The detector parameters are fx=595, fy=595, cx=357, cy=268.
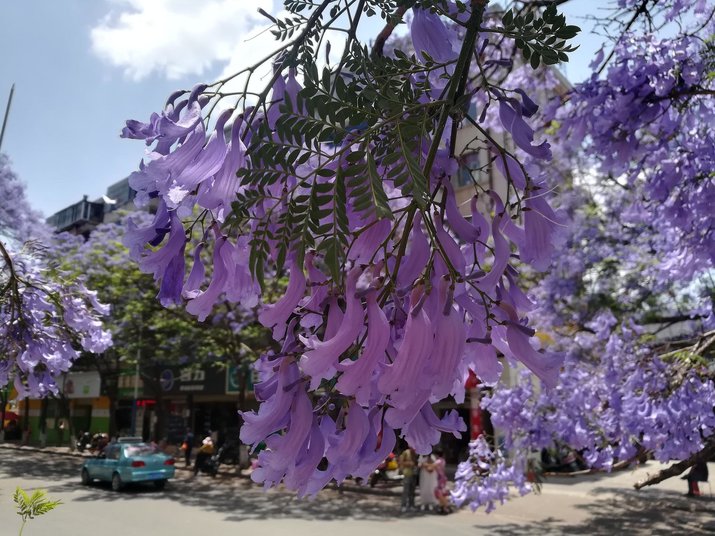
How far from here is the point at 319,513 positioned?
12586 millimetres

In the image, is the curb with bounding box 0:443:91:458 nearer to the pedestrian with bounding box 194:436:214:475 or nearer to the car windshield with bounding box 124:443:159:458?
the pedestrian with bounding box 194:436:214:475

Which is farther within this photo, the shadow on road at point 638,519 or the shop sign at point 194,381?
the shop sign at point 194,381

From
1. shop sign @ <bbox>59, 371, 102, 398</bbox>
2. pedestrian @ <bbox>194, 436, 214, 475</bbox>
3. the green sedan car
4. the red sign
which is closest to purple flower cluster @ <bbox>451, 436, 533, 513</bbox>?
the red sign

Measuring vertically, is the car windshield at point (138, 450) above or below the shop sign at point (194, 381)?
below

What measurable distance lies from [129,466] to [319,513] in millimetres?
6006

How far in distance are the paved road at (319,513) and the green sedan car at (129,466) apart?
36 centimetres

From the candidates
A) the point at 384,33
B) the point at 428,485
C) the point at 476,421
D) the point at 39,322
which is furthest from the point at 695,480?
the point at 384,33

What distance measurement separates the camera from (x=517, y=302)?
4.94 ft

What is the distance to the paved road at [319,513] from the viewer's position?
10633 millimetres

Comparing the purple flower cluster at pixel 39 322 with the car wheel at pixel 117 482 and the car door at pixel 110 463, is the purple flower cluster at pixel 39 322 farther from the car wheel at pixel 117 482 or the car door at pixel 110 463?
the car door at pixel 110 463

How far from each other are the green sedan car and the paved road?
360 millimetres

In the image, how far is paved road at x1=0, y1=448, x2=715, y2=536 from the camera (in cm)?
1063

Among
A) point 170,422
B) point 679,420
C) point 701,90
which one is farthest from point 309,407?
point 170,422

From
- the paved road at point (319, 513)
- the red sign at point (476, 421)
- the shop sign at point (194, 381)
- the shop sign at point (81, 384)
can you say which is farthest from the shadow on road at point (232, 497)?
the shop sign at point (81, 384)
